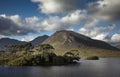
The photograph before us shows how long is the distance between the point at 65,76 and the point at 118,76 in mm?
25495

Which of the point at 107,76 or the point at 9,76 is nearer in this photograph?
the point at 107,76

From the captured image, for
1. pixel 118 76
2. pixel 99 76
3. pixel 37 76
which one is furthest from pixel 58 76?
pixel 118 76

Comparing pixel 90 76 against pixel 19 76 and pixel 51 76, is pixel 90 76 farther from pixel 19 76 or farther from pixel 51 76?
pixel 19 76

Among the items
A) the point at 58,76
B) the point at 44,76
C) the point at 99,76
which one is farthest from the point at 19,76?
the point at 99,76

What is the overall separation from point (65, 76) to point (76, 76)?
5419 millimetres

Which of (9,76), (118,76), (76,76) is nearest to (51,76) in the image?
(76,76)

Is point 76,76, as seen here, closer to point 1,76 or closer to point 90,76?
point 90,76

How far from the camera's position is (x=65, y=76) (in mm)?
113812

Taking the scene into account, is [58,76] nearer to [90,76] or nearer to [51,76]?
[51,76]

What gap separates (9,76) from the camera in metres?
121

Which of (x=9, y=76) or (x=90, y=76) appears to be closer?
(x=90, y=76)

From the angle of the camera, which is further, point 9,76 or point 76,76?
point 9,76

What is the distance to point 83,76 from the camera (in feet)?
369

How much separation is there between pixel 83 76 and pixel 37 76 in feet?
77.2
